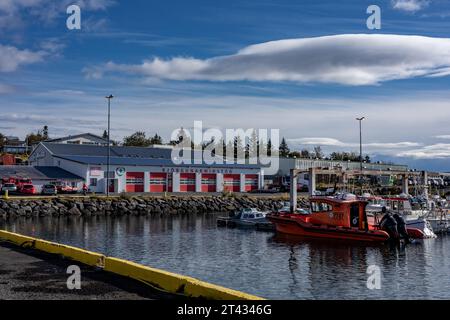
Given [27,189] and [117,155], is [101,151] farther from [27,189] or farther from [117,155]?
[27,189]

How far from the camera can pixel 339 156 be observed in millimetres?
171750

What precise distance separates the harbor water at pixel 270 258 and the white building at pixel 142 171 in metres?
27.4

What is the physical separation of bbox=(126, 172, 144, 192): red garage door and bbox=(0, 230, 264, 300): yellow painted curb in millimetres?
57036

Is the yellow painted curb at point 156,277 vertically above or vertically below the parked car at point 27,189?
below

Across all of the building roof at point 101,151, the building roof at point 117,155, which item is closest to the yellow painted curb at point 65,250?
the building roof at point 117,155

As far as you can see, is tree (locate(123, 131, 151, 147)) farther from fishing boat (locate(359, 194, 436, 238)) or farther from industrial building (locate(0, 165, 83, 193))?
fishing boat (locate(359, 194, 436, 238))

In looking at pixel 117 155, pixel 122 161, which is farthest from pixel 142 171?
pixel 117 155

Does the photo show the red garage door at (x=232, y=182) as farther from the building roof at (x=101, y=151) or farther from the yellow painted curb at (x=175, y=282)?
the yellow painted curb at (x=175, y=282)

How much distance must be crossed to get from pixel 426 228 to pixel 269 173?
6524cm

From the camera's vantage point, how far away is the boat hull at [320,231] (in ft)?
126

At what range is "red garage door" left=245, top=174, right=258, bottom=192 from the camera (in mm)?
92312

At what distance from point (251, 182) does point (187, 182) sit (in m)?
12.8

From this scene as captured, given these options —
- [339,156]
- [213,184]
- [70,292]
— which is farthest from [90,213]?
[339,156]
